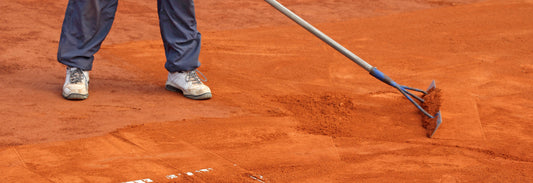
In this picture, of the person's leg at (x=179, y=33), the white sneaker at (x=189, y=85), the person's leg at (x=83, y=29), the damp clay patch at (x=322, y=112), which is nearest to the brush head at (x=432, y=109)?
the damp clay patch at (x=322, y=112)

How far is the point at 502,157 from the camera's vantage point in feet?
10.4

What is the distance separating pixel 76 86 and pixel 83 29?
0.33m

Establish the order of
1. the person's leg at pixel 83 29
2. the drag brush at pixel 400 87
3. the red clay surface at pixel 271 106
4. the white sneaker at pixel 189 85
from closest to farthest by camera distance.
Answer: the red clay surface at pixel 271 106 < the drag brush at pixel 400 87 < the person's leg at pixel 83 29 < the white sneaker at pixel 189 85

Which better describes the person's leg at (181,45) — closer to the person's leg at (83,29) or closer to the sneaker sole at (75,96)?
the person's leg at (83,29)

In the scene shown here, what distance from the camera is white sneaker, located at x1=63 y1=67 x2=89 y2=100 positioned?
3.62 m

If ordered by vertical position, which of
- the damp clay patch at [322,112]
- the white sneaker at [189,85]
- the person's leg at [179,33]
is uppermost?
the person's leg at [179,33]

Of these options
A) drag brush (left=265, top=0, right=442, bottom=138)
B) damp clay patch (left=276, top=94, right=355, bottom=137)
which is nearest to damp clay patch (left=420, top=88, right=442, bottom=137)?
drag brush (left=265, top=0, right=442, bottom=138)

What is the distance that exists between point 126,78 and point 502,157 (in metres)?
2.33

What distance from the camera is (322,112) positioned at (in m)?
3.70

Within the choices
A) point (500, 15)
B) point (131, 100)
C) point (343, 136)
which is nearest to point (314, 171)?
point (343, 136)

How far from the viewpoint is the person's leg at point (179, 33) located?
3.81 meters

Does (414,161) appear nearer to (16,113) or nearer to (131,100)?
(131,100)

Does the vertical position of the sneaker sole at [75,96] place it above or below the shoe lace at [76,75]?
below

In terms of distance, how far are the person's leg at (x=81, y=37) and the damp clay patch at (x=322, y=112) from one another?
1.12 metres
